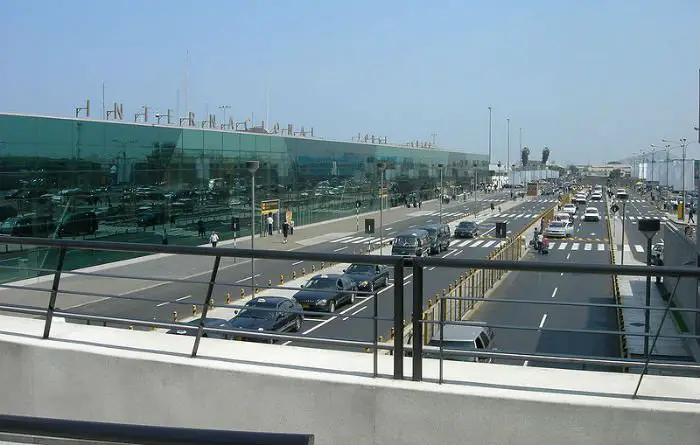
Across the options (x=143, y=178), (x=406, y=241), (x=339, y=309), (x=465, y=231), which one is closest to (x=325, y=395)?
(x=339, y=309)

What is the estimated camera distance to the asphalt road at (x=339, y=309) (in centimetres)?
515

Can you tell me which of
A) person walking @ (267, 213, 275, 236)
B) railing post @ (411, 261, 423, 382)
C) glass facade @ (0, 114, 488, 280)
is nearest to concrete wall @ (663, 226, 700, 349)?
railing post @ (411, 261, 423, 382)

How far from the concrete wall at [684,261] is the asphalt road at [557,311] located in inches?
67.8

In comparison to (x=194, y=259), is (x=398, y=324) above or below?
above

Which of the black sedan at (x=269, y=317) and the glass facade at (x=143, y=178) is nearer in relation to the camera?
the black sedan at (x=269, y=317)

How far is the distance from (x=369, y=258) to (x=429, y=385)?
68 centimetres

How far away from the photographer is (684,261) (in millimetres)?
21953

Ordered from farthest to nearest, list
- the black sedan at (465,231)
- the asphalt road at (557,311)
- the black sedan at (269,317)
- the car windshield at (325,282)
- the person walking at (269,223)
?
the black sedan at (465,231) → the person walking at (269,223) → the car windshield at (325,282) → the asphalt road at (557,311) → the black sedan at (269,317)

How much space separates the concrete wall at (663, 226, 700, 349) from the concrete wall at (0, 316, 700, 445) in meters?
11.6

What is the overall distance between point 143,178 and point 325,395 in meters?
28.9

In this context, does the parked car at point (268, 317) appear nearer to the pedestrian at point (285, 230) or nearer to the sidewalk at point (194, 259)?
the sidewalk at point (194, 259)

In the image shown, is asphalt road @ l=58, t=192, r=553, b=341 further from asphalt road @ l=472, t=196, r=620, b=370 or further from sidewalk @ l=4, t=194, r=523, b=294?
asphalt road @ l=472, t=196, r=620, b=370

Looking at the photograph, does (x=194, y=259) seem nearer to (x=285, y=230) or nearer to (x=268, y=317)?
(x=268, y=317)

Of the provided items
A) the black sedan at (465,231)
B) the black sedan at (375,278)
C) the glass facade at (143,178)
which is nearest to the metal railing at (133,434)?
the black sedan at (375,278)
